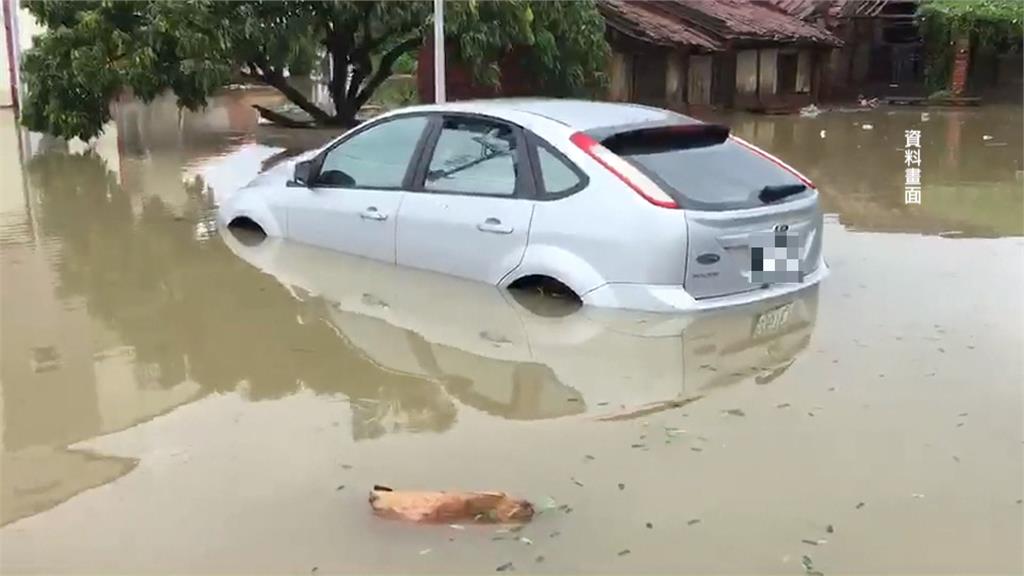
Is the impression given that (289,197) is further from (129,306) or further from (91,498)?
(91,498)

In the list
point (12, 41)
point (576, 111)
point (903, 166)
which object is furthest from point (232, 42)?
point (576, 111)

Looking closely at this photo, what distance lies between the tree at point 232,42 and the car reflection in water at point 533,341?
9037mm

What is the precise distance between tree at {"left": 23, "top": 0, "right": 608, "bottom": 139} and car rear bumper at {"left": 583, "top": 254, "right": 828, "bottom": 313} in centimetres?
1068

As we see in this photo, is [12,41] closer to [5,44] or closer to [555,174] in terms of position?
[5,44]

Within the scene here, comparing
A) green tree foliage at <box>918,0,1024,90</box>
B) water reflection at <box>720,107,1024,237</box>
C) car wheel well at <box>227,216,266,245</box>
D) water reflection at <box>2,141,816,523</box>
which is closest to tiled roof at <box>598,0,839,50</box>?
water reflection at <box>720,107,1024,237</box>

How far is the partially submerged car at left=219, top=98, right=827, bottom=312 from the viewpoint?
599 centimetres

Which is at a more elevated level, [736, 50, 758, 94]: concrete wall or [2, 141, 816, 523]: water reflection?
[736, 50, 758, 94]: concrete wall

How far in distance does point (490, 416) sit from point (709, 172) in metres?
2.26

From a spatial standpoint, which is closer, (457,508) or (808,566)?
(808,566)

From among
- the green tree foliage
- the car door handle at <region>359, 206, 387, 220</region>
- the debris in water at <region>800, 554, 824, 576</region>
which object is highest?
the green tree foliage

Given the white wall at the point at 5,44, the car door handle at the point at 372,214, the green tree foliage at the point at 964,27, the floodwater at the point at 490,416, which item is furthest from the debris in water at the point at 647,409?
the green tree foliage at the point at 964,27

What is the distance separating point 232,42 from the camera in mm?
15523

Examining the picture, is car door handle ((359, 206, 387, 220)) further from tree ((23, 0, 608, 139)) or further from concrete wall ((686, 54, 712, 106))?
concrete wall ((686, 54, 712, 106))

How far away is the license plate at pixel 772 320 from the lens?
6.12 m
